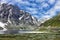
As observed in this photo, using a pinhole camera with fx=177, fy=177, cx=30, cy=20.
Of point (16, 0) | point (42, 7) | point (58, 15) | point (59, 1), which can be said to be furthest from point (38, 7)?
point (58, 15)

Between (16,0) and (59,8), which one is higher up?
(16,0)

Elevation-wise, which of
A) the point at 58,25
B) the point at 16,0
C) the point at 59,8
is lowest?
the point at 58,25

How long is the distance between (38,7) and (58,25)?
74.8 ft

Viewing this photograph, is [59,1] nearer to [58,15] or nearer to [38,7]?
[38,7]

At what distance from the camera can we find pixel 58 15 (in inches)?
7643

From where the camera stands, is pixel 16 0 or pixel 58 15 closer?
pixel 16 0

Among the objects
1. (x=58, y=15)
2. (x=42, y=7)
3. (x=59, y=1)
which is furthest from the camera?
(x=58, y=15)

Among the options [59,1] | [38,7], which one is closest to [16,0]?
[38,7]

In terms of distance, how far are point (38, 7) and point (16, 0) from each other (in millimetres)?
19696

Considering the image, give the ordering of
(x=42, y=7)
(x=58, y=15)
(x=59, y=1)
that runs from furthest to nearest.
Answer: (x=58, y=15)
(x=42, y=7)
(x=59, y=1)

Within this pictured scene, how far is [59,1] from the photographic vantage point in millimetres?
126000

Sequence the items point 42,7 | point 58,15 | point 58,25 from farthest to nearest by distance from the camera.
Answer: point 58,15
point 42,7
point 58,25

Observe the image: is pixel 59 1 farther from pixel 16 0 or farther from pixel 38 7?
pixel 16 0

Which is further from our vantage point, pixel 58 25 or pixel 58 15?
pixel 58 15
